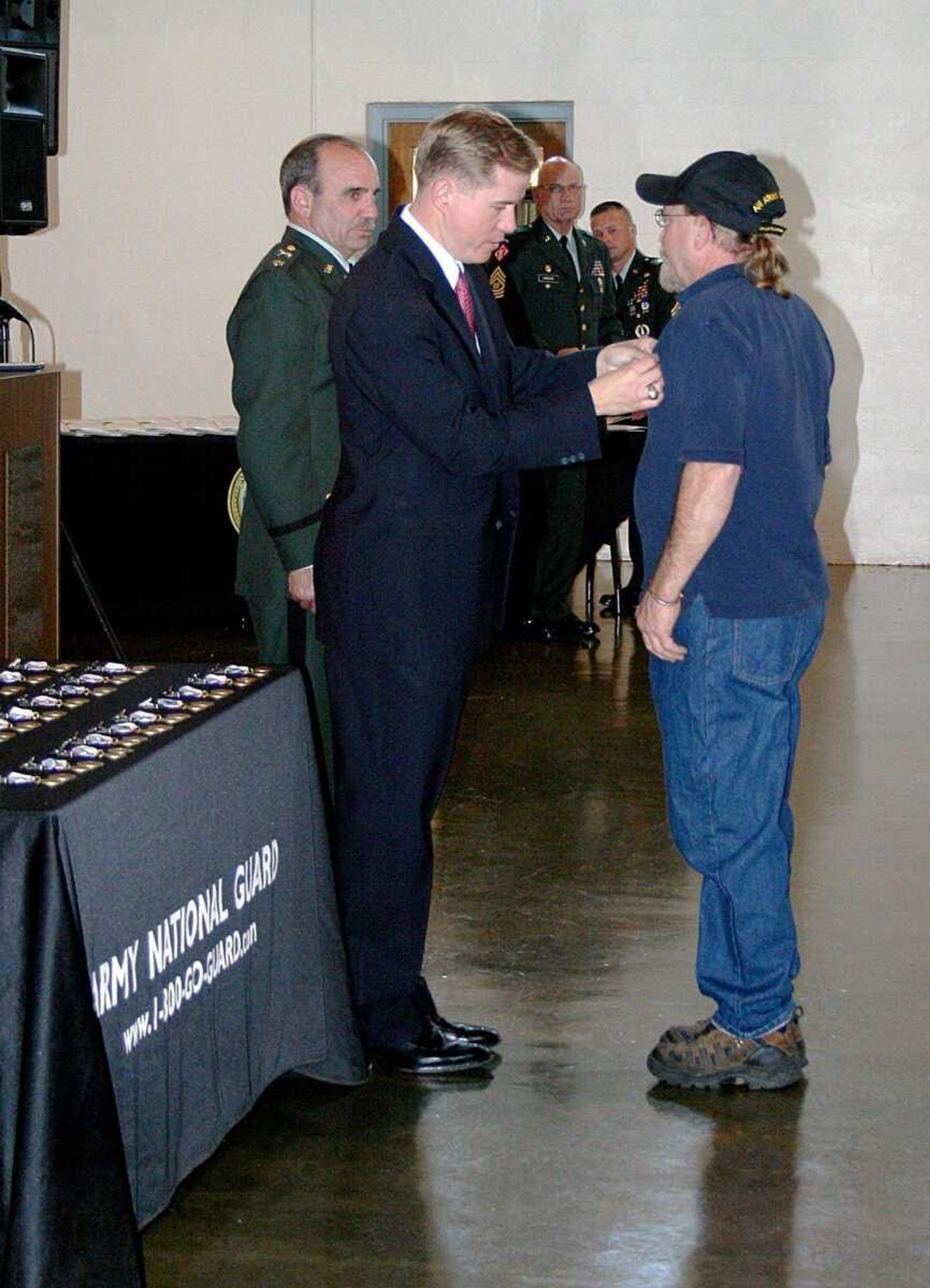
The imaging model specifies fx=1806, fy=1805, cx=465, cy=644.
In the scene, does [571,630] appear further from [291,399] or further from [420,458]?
[420,458]

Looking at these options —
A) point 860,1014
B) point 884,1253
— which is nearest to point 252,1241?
point 884,1253

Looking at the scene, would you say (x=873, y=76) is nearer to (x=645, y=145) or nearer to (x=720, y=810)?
(x=645, y=145)

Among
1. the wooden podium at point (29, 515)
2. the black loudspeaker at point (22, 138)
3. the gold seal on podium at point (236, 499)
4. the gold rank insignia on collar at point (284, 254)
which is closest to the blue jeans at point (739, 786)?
the gold rank insignia on collar at point (284, 254)

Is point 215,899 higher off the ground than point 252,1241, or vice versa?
point 215,899

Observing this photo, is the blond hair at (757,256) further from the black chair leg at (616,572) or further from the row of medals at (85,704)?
the black chair leg at (616,572)

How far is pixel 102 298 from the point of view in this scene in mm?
9414

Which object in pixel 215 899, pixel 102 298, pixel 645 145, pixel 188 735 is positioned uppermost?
pixel 645 145

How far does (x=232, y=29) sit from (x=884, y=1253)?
26.2ft

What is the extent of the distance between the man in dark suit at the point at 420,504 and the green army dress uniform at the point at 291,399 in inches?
16.6

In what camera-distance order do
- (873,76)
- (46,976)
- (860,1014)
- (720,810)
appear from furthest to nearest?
(873,76)
(860,1014)
(720,810)
(46,976)

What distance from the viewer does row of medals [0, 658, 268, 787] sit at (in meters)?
2.14

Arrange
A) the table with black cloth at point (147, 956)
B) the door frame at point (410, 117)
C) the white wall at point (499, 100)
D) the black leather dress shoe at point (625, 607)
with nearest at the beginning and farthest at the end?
the table with black cloth at point (147, 956), the black leather dress shoe at point (625, 607), the white wall at point (499, 100), the door frame at point (410, 117)

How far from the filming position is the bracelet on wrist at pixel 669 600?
2.81m

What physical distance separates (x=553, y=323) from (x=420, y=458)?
469cm
